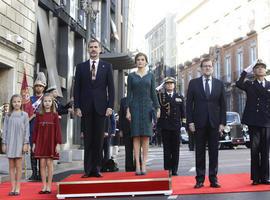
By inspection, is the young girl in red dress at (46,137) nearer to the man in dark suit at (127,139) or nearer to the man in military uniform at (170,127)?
the man in military uniform at (170,127)

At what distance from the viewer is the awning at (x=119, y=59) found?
1895cm

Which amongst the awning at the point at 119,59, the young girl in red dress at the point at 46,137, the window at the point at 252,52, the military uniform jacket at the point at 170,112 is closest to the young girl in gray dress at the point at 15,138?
the young girl in red dress at the point at 46,137

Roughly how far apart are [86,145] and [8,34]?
317 inches

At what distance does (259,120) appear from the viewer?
9.39 m

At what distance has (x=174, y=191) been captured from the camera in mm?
8719

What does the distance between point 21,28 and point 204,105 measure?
974 centimetres

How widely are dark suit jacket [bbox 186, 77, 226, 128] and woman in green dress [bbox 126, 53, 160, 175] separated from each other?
0.70 m

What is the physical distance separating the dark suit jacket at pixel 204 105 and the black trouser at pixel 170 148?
2415 mm

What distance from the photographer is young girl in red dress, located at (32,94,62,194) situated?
9.30m

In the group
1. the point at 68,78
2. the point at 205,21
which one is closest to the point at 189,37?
the point at 205,21

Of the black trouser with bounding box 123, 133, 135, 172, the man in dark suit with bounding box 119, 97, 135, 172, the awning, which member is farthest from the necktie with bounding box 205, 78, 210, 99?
the awning

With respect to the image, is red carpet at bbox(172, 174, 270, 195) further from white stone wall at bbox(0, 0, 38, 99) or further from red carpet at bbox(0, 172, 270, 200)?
white stone wall at bbox(0, 0, 38, 99)

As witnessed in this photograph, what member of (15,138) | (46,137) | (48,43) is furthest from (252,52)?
(15,138)

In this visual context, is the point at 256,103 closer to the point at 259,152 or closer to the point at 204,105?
the point at 259,152
